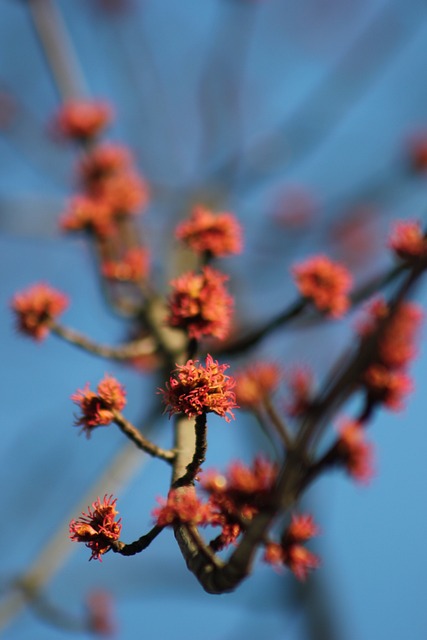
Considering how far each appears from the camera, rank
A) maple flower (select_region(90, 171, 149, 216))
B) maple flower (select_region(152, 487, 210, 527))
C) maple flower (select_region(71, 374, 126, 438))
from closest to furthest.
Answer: maple flower (select_region(152, 487, 210, 527)), maple flower (select_region(71, 374, 126, 438)), maple flower (select_region(90, 171, 149, 216))

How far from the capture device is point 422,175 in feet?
19.7

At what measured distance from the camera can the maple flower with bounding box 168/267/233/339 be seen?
215 cm

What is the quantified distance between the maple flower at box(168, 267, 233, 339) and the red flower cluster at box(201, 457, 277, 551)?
431 mm

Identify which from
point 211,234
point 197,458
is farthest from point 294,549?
point 211,234

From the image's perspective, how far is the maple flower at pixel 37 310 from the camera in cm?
256

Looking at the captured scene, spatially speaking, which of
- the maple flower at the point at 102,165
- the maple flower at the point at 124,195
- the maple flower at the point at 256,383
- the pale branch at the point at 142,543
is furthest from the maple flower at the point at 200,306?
the maple flower at the point at 102,165

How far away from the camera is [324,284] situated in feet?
8.73

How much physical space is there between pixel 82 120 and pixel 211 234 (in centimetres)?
180

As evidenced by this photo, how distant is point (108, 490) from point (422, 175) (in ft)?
13.9

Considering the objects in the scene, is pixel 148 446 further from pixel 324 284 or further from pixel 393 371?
pixel 324 284

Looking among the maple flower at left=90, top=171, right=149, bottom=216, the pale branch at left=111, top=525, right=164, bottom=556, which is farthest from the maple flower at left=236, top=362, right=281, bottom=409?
the maple flower at left=90, top=171, right=149, bottom=216

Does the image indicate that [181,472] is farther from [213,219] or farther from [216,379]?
[213,219]

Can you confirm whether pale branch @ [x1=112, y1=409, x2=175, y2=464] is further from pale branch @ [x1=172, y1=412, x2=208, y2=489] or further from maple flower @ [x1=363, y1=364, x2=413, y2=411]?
maple flower @ [x1=363, y1=364, x2=413, y2=411]

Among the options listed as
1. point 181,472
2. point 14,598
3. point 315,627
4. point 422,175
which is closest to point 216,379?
point 181,472
